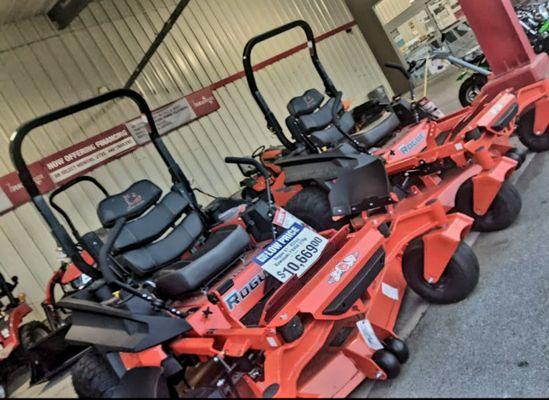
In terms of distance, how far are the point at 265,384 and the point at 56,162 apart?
234 inches

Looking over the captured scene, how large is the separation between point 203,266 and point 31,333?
11.9 ft

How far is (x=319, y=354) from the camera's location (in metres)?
2.17

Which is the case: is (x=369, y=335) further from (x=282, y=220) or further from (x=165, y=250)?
(x=165, y=250)

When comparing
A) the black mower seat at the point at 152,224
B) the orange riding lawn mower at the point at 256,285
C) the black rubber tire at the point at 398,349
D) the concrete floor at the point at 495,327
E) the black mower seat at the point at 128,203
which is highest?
the black mower seat at the point at 128,203

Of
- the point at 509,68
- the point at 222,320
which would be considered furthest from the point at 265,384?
the point at 509,68

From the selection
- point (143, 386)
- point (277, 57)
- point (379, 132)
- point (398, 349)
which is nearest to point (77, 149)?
point (277, 57)

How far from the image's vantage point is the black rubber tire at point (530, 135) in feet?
13.8

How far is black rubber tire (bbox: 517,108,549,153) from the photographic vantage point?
420cm

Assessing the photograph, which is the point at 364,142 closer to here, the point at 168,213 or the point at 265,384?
the point at 168,213

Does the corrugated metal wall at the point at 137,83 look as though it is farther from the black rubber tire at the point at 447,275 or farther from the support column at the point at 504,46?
the black rubber tire at the point at 447,275

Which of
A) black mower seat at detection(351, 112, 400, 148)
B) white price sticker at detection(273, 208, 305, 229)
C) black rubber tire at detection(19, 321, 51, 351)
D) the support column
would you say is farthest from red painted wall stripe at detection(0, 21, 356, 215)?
white price sticker at detection(273, 208, 305, 229)

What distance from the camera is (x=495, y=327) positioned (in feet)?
7.17

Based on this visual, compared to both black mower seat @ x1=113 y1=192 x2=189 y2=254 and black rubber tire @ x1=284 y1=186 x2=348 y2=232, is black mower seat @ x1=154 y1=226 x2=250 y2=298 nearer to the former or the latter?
black mower seat @ x1=113 y1=192 x2=189 y2=254

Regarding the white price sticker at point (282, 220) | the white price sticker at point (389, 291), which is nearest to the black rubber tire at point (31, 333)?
the white price sticker at point (282, 220)
